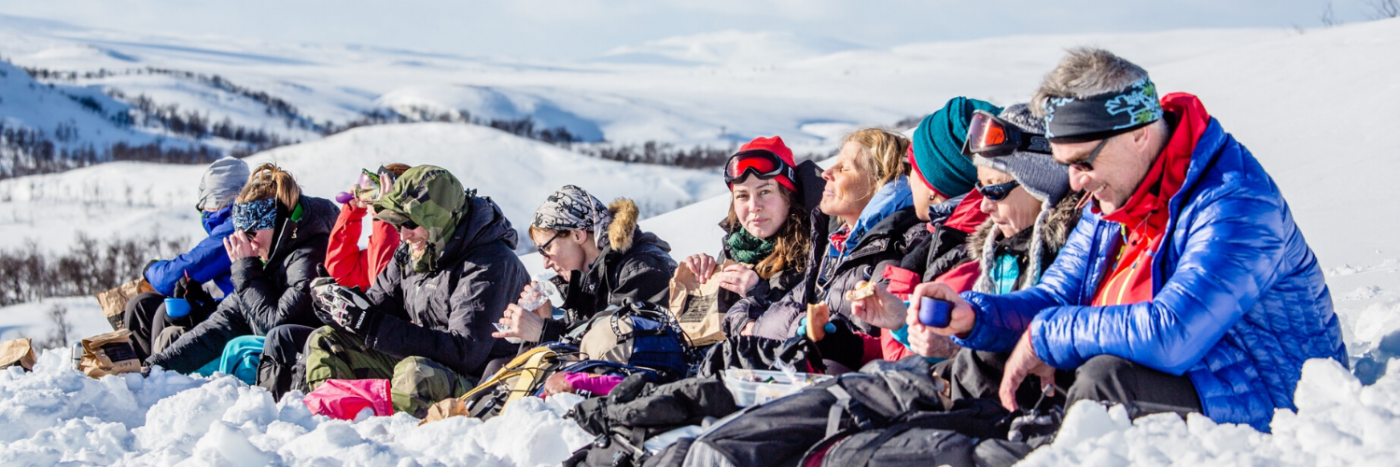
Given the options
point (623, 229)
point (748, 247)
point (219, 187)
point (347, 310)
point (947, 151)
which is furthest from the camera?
point (219, 187)

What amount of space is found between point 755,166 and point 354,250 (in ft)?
8.98

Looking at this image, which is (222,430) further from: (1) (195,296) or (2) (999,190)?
(1) (195,296)

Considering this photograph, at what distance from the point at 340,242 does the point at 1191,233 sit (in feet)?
15.4

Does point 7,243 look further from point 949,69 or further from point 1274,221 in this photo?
point 949,69

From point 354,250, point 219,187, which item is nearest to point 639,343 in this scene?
point 354,250

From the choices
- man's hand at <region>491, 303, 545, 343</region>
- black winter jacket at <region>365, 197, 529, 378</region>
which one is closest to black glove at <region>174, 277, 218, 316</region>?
black winter jacket at <region>365, 197, 529, 378</region>

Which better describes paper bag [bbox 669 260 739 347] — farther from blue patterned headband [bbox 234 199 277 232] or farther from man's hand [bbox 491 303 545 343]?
blue patterned headband [bbox 234 199 277 232]

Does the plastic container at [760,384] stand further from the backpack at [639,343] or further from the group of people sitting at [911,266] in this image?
the backpack at [639,343]

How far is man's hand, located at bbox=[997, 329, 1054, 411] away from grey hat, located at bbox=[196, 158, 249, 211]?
16.1 ft

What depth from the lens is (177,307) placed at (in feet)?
18.9

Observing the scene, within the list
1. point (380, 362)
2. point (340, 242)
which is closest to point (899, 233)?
point (380, 362)

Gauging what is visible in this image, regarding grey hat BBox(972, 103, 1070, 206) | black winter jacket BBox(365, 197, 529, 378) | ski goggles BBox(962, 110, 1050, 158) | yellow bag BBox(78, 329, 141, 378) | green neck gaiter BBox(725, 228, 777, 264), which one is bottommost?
yellow bag BBox(78, 329, 141, 378)

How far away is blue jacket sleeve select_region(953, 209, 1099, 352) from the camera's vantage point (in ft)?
8.48

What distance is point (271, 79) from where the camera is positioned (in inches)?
7047
